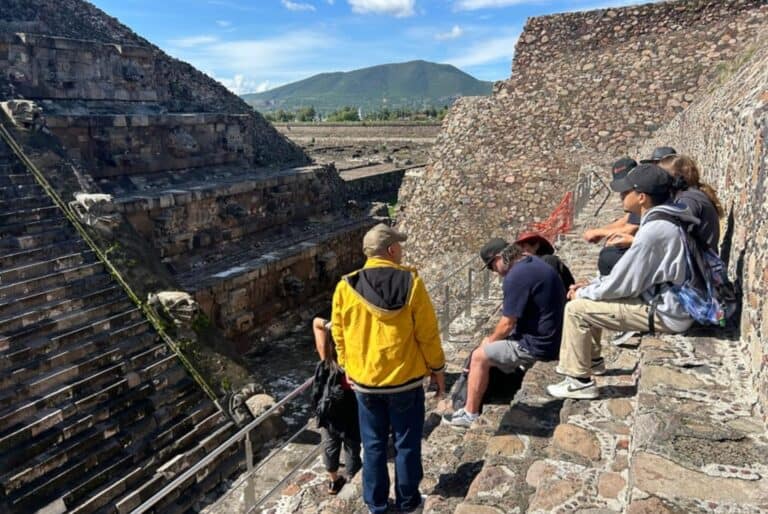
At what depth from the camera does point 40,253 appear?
315 inches

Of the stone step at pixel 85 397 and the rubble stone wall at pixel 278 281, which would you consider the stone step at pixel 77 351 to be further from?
the rubble stone wall at pixel 278 281

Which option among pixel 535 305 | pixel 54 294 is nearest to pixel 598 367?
pixel 535 305

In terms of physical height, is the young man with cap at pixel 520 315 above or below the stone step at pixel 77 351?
above

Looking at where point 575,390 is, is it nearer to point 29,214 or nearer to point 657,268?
point 657,268

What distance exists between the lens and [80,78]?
47.4 ft

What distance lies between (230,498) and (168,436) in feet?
3.85

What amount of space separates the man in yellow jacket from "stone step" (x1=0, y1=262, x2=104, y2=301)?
5.90 metres

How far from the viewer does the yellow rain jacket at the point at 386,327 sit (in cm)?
305

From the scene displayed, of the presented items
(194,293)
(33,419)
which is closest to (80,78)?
(194,293)

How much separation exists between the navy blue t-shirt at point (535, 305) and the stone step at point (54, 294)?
6253mm

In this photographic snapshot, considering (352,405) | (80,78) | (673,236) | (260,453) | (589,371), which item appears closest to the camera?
(673,236)

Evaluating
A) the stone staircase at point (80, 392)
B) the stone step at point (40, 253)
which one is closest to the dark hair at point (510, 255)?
the stone staircase at point (80, 392)

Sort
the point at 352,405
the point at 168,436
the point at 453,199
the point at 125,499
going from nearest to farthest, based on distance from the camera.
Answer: the point at 352,405
the point at 125,499
the point at 168,436
the point at 453,199

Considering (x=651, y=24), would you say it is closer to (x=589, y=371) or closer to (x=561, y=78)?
(x=561, y=78)
